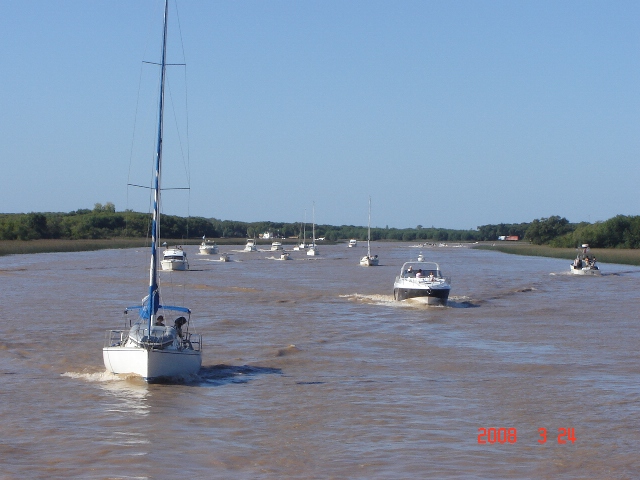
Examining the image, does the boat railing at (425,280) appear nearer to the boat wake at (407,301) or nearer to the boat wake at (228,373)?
the boat wake at (407,301)

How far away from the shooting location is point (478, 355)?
23.5 m

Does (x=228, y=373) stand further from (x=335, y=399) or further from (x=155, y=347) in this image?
(x=335, y=399)

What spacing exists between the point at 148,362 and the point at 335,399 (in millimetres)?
4003

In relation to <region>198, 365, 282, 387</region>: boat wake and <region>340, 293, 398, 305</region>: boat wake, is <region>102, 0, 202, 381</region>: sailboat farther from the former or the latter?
<region>340, 293, 398, 305</region>: boat wake

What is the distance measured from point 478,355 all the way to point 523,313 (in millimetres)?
13391

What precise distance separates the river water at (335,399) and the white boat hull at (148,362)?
12.3 inches

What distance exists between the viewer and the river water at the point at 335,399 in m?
12.8

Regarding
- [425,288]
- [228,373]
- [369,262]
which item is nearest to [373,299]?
[425,288]

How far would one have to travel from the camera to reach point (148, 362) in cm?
1745

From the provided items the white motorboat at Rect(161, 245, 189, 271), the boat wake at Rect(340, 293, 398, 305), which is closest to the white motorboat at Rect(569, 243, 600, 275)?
the boat wake at Rect(340, 293, 398, 305)

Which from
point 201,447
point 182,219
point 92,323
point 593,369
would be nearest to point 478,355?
point 593,369

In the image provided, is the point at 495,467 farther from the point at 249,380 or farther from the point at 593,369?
the point at 593,369

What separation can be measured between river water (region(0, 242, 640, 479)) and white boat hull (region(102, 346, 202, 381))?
0.31 m

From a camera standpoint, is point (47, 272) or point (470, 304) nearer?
point (470, 304)
